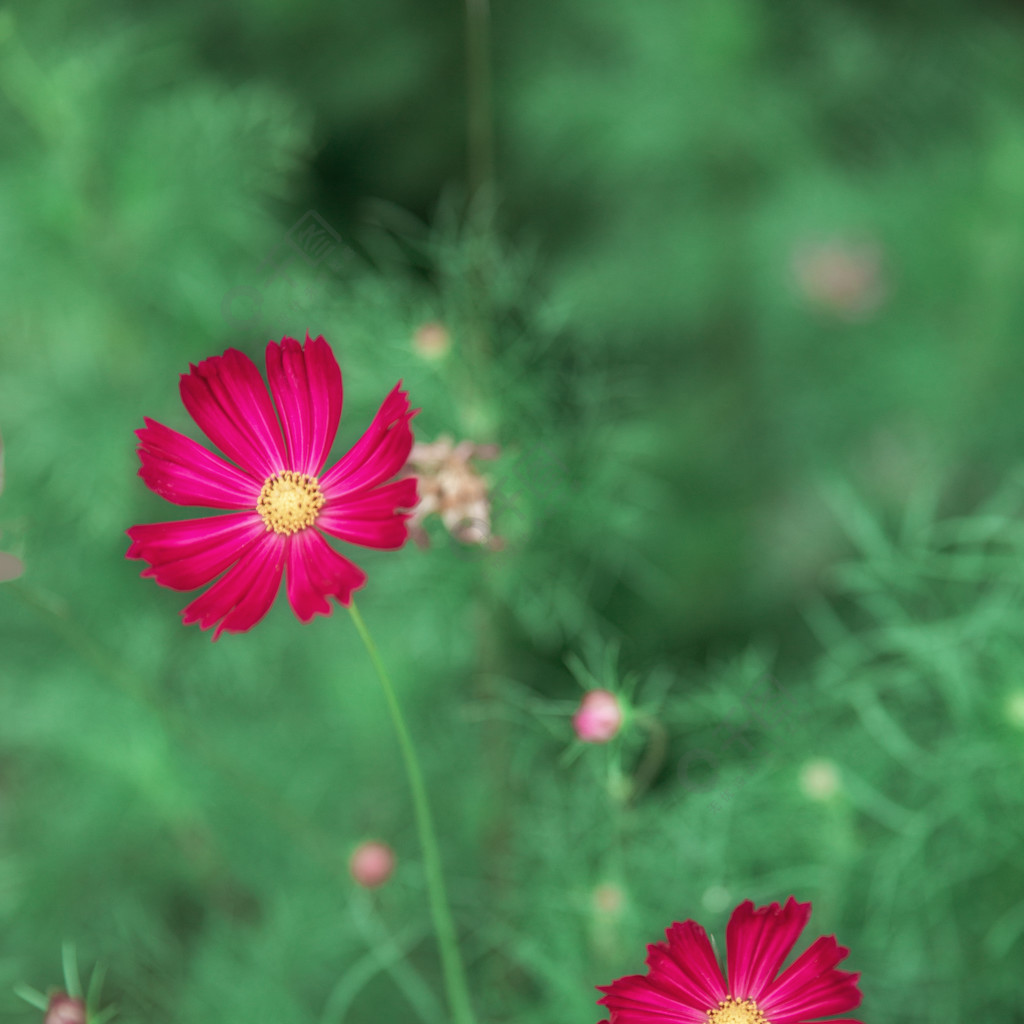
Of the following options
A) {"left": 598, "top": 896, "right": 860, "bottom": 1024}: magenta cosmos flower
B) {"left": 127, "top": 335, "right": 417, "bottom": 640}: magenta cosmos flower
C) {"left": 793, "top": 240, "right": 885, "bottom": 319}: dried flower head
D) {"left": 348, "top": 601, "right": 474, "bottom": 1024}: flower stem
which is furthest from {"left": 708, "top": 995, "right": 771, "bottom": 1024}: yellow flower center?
{"left": 793, "top": 240, "right": 885, "bottom": 319}: dried flower head

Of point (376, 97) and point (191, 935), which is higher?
point (376, 97)

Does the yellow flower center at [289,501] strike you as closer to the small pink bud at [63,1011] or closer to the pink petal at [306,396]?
the pink petal at [306,396]

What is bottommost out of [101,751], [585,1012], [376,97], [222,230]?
[585,1012]

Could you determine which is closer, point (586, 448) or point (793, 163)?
point (586, 448)

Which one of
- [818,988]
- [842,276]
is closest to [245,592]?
[818,988]

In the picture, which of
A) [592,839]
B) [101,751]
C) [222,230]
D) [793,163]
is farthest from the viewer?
[793,163]

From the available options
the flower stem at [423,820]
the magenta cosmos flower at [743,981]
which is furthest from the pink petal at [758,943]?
the flower stem at [423,820]

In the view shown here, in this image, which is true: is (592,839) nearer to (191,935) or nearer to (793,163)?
(191,935)

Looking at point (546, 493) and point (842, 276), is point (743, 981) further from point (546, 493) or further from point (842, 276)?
point (842, 276)

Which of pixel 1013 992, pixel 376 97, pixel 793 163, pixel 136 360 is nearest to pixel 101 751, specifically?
pixel 136 360
